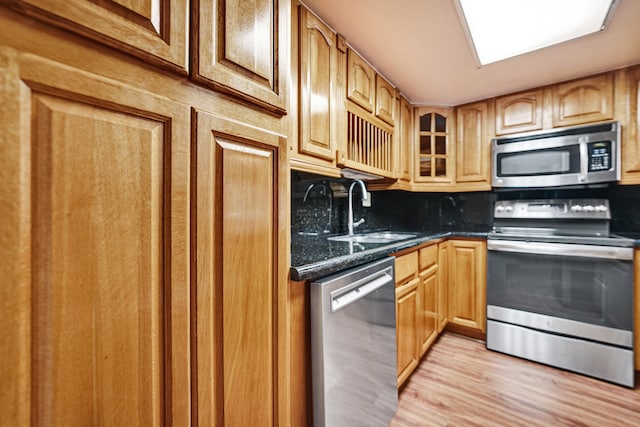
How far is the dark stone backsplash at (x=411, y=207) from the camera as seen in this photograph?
1.86 metres

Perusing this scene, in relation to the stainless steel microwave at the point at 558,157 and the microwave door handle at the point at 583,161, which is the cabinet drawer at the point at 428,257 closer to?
the stainless steel microwave at the point at 558,157

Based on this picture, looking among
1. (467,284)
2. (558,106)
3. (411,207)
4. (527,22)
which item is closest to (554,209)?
(558,106)

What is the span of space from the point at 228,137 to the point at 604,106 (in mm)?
2706

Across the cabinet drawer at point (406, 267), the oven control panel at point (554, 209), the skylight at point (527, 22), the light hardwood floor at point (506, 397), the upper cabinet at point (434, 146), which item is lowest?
the light hardwood floor at point (506, 397)

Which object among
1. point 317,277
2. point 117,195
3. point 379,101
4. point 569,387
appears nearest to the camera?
point 117,195

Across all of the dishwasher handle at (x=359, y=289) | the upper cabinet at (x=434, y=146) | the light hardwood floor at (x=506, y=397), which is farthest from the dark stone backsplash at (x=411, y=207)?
the light hardwood floor at (x=506, y=397)

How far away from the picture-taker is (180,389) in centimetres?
58

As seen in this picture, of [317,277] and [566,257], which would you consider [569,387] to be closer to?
[566,257]

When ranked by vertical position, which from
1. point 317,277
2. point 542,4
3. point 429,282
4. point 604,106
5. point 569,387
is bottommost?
point 569,387

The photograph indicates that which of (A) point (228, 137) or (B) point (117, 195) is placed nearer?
(B) point (117, 195)

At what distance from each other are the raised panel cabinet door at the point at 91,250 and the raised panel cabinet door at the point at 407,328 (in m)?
1.19

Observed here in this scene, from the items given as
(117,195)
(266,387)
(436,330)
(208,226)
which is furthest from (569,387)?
(117,195)

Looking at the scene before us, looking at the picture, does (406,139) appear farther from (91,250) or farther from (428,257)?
(91,250)

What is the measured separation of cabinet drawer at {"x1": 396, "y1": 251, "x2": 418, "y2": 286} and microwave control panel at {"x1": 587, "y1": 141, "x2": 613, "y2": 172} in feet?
4.84
